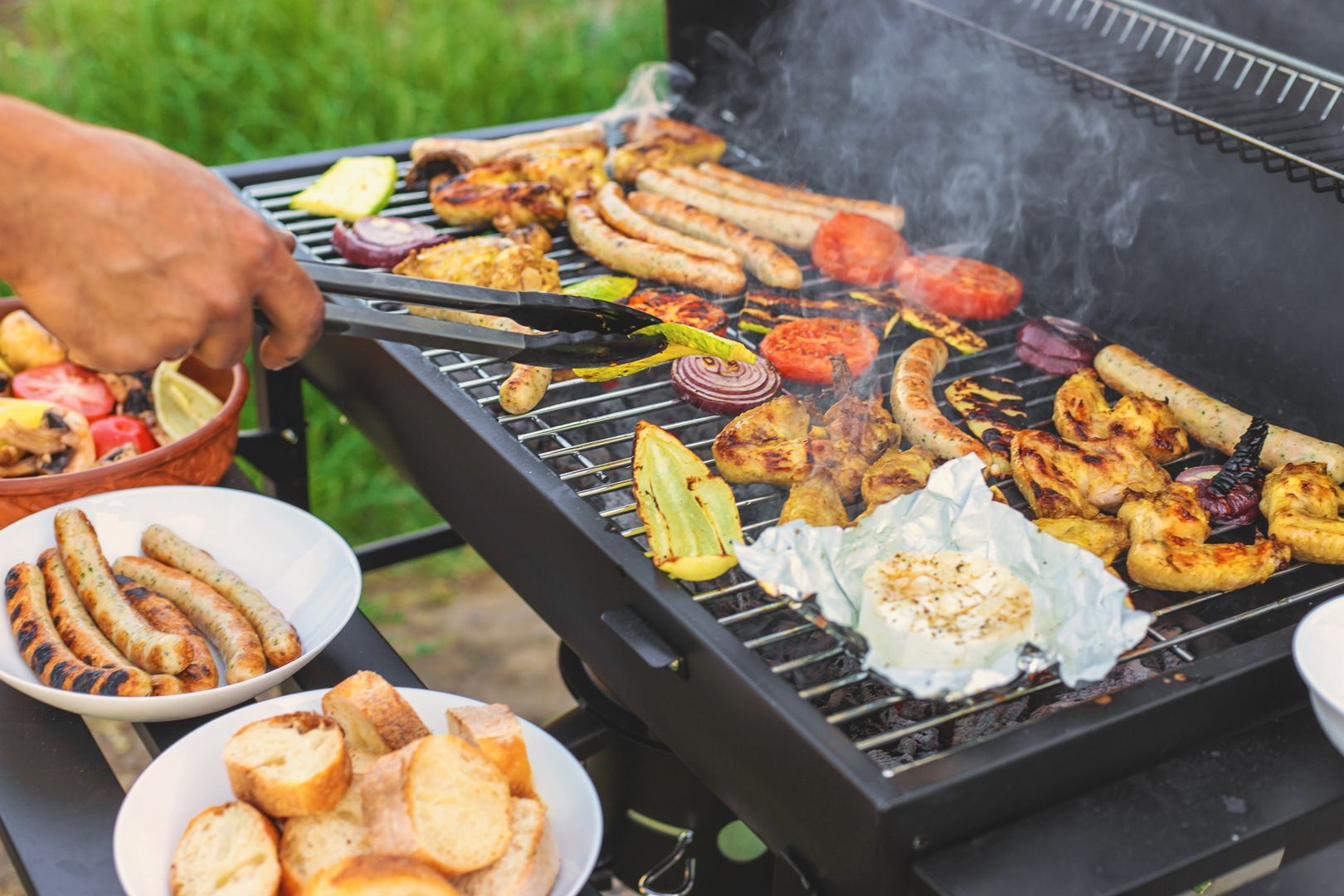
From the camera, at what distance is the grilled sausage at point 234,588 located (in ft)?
7.56

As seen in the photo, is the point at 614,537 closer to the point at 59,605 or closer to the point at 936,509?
the point at 936,509

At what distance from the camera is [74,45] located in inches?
256

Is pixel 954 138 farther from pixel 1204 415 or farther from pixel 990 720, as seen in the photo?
pixel 990 720

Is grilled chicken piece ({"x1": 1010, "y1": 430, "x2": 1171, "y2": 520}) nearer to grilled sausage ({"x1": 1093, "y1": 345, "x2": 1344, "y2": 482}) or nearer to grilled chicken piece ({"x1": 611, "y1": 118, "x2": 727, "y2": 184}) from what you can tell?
grilled sausage ({"x1": 1093, "y1": 345, "x2": 1344, "y2": 482})

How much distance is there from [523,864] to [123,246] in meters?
1.07

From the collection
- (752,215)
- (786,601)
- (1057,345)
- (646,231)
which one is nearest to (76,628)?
(786,601)

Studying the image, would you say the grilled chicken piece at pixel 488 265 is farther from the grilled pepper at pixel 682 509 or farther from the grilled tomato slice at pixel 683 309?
the grilled pepper at pixel 682 509

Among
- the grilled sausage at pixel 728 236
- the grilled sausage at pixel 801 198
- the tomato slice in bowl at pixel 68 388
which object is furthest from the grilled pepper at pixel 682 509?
the tomato slice in bowl at pixel 68 388

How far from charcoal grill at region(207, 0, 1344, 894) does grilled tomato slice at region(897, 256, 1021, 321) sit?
82 mm

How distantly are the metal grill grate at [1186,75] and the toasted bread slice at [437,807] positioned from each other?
1.92 metres

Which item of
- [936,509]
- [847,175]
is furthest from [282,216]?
[936,509]

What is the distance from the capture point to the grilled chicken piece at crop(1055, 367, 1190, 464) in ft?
8.88

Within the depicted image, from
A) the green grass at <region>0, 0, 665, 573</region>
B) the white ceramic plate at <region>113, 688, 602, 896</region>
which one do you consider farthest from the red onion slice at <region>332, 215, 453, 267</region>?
the green grass at <region>0, 0, 665, 573</region>

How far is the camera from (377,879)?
5.26ft
